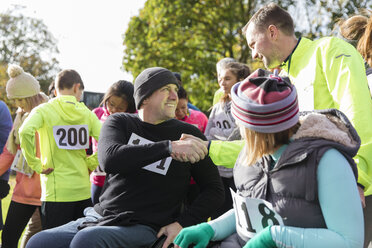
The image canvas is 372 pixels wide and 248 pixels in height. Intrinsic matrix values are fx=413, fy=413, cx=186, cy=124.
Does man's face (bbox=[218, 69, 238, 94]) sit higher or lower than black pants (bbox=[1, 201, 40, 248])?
higher

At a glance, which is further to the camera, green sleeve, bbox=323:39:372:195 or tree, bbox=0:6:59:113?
tree, bbox=0:6:59:113

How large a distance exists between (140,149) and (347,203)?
1248mm

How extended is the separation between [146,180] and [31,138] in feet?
5.64

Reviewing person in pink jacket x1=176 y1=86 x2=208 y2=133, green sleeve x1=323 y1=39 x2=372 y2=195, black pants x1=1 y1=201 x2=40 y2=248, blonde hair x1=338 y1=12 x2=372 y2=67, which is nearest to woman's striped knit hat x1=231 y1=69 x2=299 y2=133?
green sleeve x1=323 y1=39 x2=372 y2=195

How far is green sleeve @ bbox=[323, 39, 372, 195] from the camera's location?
6.84ft

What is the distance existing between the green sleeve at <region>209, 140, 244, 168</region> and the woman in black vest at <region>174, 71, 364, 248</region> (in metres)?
0.25

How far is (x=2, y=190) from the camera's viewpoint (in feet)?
15.4

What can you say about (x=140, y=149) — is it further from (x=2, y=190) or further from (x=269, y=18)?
(x=2, y=190)

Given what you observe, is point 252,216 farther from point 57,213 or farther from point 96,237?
point 57,213

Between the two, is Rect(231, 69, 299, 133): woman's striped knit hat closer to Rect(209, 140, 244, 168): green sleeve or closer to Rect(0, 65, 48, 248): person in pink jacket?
Rect(209, 140, 244, 168): green sleeve

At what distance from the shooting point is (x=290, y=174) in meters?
1.70

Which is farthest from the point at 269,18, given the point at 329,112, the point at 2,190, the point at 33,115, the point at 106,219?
the point at 2,190

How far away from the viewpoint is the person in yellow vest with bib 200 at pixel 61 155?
3.82m

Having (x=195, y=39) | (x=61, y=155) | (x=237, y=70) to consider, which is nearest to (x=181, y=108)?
(x=237, y=70)
